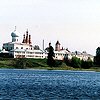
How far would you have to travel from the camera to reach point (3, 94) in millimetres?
59688

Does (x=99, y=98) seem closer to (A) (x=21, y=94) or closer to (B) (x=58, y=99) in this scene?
(B) (x=58, y=99)

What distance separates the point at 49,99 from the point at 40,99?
1163mm

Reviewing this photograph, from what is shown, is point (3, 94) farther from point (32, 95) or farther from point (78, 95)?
point (78, 95)

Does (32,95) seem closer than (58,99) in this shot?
No

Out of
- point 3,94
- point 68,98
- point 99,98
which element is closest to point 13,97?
point 3,94

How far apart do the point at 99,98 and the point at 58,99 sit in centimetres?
598

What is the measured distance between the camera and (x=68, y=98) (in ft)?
188

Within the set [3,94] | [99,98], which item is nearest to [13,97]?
[3,94]

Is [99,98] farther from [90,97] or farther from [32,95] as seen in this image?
[32,95]

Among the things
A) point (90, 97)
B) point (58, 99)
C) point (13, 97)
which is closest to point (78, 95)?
point (90, 97)

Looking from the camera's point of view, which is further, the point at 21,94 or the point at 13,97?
the point at 21,94

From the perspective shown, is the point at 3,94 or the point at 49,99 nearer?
the point at 49,99

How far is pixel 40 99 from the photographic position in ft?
181

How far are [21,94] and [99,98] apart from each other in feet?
36.5
